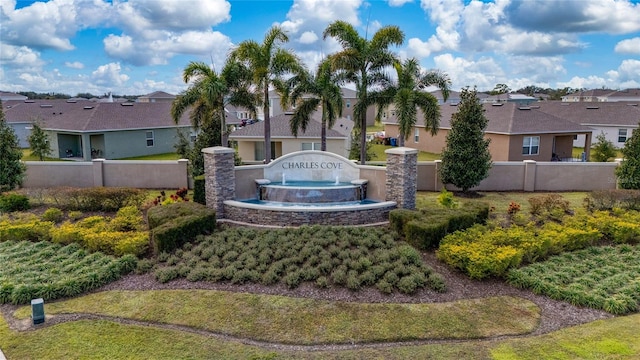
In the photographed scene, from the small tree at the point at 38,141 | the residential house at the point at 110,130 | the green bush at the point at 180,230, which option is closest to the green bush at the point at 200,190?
the green bush at the point at 180,230

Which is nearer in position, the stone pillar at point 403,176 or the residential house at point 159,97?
the stone pillar at point 403,176

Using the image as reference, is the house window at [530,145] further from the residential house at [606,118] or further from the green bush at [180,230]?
the green bush at [180,230]

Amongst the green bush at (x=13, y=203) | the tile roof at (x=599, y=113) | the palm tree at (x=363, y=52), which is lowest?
the green bush at (x=13, y=203)

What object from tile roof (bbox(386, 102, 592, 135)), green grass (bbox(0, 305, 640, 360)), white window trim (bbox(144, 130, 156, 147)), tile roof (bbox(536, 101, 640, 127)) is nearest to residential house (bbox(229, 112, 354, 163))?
tile roof (bbox(386, 102, 592, 135))

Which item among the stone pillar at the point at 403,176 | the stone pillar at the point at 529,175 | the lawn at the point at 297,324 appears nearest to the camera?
the lawn at the point at 297,324

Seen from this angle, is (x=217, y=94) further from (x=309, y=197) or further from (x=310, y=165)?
(x=309, y=197)

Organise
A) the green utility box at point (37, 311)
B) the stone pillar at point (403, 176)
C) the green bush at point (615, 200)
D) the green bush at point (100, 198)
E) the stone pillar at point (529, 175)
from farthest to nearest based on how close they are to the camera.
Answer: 1. the stone pillar at point (529, 175)
2. the green bush at point (100, 198)
3. the green bush at point (615, 200)
4. the stone pillar at point (403, 176)
5. the green utility box at point (37, 311)

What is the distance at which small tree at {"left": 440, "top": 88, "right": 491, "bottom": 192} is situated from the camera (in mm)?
19562

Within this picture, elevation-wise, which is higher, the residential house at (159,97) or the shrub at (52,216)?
the residential house at (159,97)

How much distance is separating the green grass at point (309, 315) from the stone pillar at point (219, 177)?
5.23m

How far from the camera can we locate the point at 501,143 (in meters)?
28.8

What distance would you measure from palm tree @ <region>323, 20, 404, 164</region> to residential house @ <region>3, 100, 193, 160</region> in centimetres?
1453

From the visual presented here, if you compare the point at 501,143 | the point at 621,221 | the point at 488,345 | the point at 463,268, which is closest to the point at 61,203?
the point at 463,268

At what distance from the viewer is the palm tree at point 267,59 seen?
65.3ft
